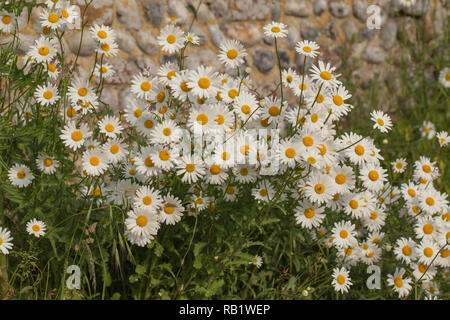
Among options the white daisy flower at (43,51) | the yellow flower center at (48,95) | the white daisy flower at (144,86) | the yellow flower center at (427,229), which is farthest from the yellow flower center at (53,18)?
the yellow flower center at (427,229)

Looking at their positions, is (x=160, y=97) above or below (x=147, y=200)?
above

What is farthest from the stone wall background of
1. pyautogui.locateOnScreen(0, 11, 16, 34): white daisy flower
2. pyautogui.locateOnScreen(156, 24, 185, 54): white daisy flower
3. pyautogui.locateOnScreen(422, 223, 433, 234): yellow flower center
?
pyautogui.locateOnScreen(422, 223, 433, 234): yellow flower center

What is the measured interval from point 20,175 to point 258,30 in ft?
8.57

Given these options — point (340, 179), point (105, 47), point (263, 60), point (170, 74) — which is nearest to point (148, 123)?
point (170, 74)

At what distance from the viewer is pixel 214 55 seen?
416 centimetres

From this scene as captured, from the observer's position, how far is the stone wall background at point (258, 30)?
3.71m

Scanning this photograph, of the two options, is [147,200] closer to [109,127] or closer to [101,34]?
[109,127]

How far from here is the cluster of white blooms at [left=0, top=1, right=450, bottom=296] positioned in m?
2.29

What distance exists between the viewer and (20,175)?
245cm

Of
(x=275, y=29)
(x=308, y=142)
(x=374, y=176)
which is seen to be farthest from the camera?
(x=374, y=176)

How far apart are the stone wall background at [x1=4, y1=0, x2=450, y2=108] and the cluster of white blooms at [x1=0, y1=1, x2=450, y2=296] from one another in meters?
1.01

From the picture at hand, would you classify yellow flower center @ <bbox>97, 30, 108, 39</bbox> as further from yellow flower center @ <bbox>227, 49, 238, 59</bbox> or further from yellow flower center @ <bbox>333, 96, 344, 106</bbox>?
yellow flower center @ <bbox>333, 96, 344, 106</bbox>
